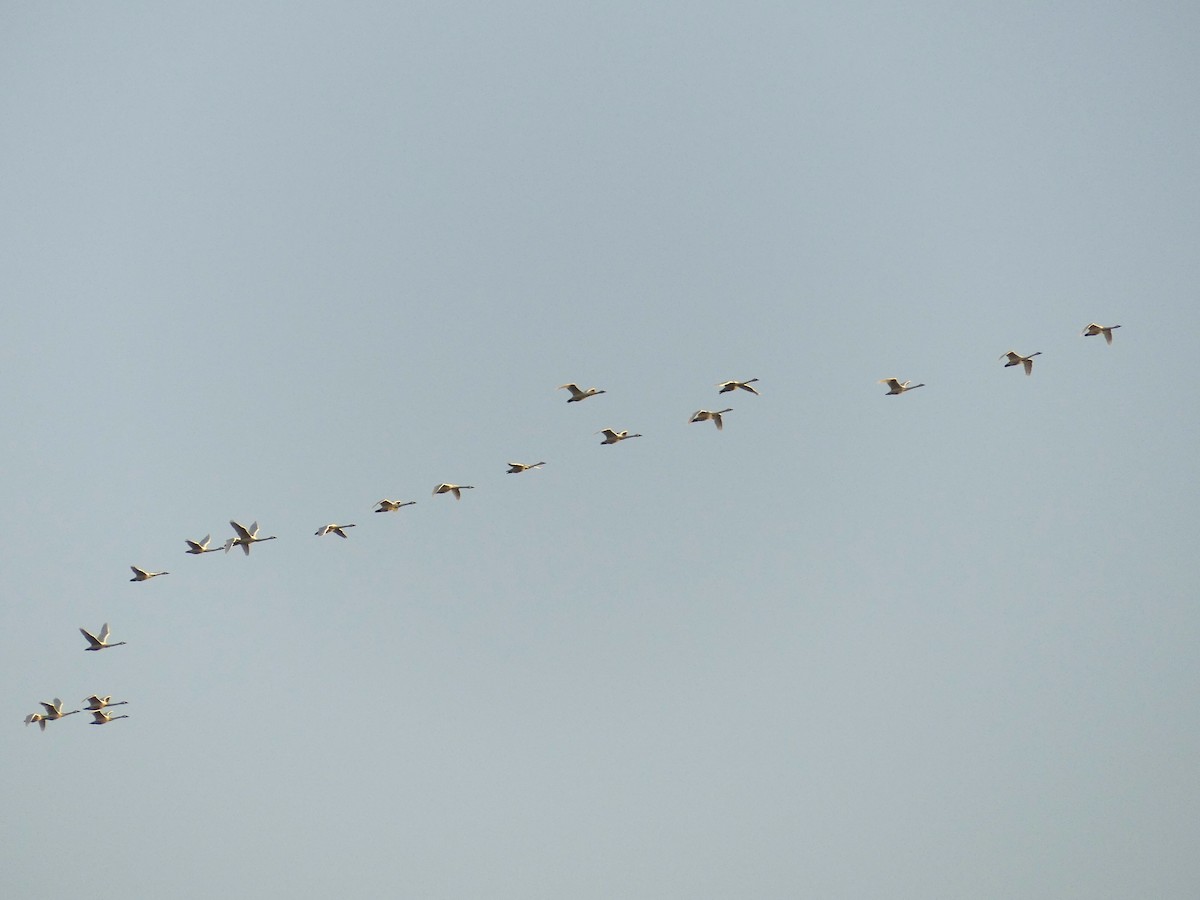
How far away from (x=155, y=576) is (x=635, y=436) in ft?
117

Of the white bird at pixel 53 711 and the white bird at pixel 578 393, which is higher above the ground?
the white bird at pixel 578 393

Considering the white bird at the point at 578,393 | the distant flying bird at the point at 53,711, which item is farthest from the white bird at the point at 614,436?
the distant flying bird at the point at 53,711

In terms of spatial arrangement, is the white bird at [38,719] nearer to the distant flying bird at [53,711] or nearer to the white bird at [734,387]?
the distant flying bird at [53,711]

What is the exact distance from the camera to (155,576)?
125750 mm

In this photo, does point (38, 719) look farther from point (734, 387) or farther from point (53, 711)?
point (734, 387)

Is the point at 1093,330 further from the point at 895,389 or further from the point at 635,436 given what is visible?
the point at 635,436

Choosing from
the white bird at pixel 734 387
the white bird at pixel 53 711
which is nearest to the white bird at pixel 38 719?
the white bird at pixel 53 711

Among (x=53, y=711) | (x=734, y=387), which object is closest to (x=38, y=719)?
(x=53, y=711)

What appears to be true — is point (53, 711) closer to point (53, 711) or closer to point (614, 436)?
point (53, 711)

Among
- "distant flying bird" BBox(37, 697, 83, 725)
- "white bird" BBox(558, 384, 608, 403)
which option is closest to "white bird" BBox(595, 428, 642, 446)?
"white bird" BBox(558, 384, 608, 403)

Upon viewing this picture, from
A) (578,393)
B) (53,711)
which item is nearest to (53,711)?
(53,711)

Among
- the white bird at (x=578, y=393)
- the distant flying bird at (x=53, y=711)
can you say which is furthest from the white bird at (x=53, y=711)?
the white bird at (x=578, y=393)

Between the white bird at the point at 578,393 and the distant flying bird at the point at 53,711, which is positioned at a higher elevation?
the white bird at the point at 578,393

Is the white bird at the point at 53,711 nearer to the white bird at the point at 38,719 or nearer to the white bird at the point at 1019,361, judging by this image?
the white bird at the point at 38,719
